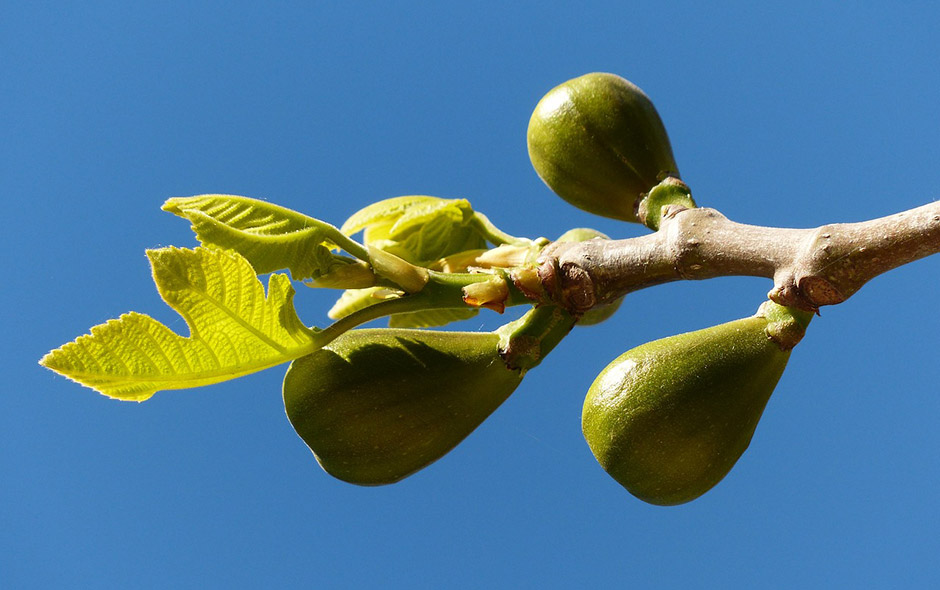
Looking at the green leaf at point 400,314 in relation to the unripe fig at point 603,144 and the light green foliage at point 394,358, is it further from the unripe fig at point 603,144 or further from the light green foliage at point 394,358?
the unripe fig at point 603,144

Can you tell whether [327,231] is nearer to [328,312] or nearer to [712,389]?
[328,312]

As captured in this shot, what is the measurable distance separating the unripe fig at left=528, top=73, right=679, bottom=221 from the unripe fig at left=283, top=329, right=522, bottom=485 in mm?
690

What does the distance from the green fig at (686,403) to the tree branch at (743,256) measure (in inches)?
7.6

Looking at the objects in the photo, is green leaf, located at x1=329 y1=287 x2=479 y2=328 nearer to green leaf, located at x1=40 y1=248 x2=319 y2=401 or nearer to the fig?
the fig

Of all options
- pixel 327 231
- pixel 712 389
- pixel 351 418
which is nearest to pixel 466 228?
pixel 327 231

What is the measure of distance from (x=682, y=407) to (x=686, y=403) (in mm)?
15

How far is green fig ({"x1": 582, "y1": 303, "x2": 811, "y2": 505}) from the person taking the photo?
6.95 feet

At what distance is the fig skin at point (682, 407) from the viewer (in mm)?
2119

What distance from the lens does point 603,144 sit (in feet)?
8.78

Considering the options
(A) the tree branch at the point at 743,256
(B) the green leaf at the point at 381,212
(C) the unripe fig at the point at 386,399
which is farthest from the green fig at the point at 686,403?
(B) the green leaf at the point at 381,212

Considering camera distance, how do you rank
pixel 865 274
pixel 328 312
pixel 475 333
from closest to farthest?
1. pixel 865 274
2. pixel 475 333
3. pixel 328 312

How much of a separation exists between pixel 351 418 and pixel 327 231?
487mm

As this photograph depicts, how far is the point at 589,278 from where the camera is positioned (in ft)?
7.54

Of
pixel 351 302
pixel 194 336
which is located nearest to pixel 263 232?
pixel 194 336
